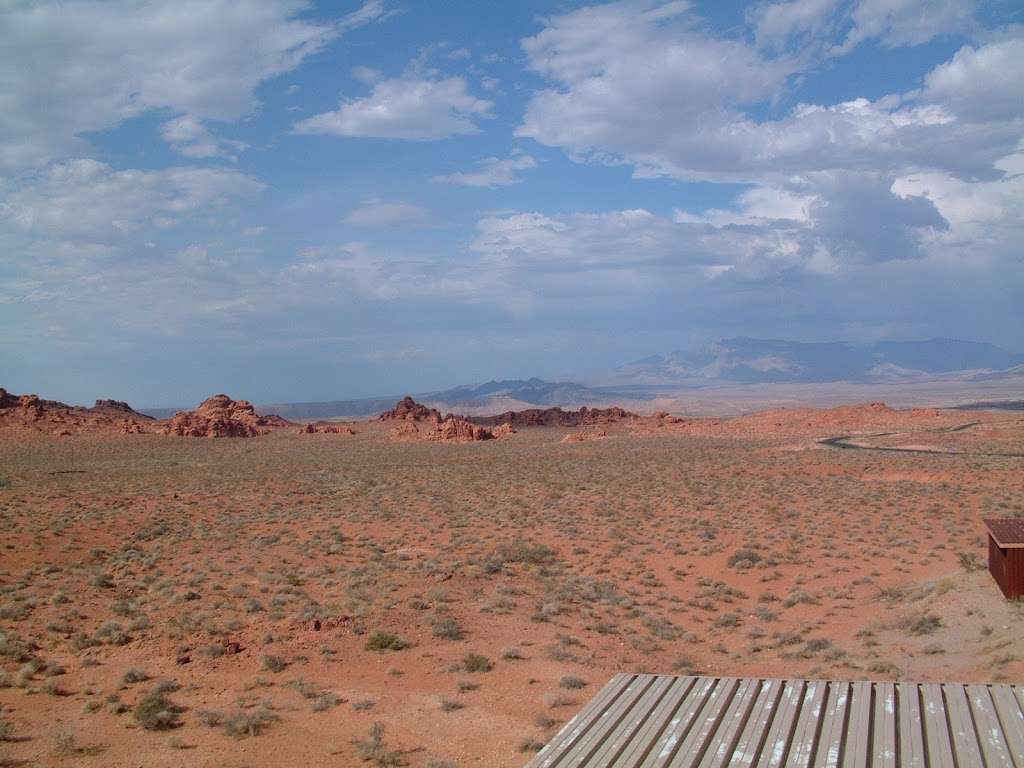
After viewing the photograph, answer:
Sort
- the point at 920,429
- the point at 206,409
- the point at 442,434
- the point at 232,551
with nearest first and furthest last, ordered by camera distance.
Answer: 1. the point at 232,551
2. the point at 920,429
3. the point at 442,434
4. the point at 206,409

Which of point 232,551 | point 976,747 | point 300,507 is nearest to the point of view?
point 976,747

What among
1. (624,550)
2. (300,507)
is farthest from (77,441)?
(624,550)

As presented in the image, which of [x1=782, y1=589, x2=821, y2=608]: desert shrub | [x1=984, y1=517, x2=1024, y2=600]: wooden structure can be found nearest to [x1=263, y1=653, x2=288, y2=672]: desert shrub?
[x1=782, y1=589, x2=821, y2=608]: desert shrub

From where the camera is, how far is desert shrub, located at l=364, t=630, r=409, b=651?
12383mm

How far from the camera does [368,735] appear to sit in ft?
29.7

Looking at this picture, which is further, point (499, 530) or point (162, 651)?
point (499, 530)

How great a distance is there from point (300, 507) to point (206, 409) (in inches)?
2549

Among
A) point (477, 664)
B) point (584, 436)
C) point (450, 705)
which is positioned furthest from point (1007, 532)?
point (584, 436)

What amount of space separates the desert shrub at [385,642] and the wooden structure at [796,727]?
6.10m

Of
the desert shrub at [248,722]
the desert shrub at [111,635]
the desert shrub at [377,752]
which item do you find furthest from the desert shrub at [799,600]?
the desert shrub at [111,635]

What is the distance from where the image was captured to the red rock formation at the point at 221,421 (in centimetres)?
7625

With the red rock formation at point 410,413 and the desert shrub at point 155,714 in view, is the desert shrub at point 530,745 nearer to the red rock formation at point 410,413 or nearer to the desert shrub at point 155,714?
the desert shrub at point 155,714

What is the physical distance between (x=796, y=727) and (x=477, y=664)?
6.24 m

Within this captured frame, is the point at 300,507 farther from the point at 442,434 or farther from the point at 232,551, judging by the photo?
the point at 442,434
